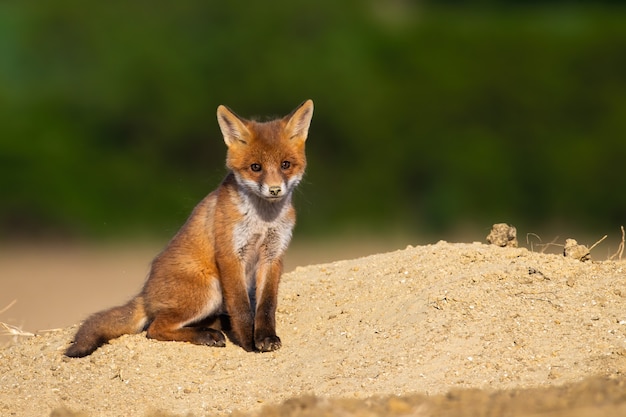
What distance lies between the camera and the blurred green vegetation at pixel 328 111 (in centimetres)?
2186

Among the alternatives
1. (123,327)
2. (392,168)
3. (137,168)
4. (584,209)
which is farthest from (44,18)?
(123,327)

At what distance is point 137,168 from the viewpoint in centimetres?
2256

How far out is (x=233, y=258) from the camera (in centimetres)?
823

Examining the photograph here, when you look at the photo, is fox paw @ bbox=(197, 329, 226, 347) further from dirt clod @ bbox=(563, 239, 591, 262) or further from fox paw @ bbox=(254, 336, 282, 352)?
dirt clod @ bbox=(563, 239, 591, 262)

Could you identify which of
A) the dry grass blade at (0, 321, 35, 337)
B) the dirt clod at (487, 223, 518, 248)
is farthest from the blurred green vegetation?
the dirt clod at (487, 223, 518, 248)

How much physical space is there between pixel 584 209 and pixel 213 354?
15.1 meters

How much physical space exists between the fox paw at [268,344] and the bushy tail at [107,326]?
1.19 meters

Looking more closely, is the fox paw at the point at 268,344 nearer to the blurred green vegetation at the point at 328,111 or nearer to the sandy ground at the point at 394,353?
the sandy ground at the point at 394,353

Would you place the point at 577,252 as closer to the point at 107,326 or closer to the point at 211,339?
the point at 211,339

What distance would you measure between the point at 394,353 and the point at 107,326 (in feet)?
8.46

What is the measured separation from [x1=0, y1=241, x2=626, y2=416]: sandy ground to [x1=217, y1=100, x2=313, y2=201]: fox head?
1234 mm

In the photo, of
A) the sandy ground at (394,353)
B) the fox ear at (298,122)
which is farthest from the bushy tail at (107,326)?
the fox ear at (298,122)

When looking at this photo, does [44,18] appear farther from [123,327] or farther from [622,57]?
[123,327]

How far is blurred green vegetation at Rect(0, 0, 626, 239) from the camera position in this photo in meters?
21.9
